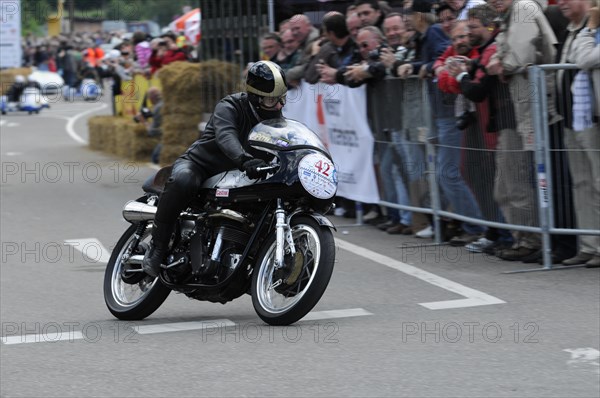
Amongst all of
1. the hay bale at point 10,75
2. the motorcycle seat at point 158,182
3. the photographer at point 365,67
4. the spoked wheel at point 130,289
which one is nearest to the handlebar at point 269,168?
the motorcycle seat at point 158,182

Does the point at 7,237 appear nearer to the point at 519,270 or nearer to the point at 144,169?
the point at 519,270

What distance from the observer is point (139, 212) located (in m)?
8.45

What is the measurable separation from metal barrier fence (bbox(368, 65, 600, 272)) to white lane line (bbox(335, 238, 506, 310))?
0.72 meters

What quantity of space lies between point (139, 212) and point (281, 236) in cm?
140

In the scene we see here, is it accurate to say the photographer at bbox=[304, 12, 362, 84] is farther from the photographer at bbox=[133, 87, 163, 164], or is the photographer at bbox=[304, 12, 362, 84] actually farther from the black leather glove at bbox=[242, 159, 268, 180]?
the photographer at bbox=[133, 87, 163, 164]

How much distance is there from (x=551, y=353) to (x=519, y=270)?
298 centimetres

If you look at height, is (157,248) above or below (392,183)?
below

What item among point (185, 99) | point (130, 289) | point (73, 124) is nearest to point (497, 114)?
point (130, 289)

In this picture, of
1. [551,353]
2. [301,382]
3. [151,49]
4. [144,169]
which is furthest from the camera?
[151,49]

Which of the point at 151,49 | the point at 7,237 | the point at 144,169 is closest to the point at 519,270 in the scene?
the point at 7,237

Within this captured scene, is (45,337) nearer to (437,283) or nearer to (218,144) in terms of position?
(218,144)

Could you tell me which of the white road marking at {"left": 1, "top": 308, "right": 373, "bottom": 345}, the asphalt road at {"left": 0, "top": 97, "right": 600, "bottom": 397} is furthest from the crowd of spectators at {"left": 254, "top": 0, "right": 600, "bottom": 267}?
the white road marking at {"left": 1, "top": 308, "right": 373, "bottom": 345}

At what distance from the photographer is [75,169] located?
21.0m

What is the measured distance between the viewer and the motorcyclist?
7832mm
